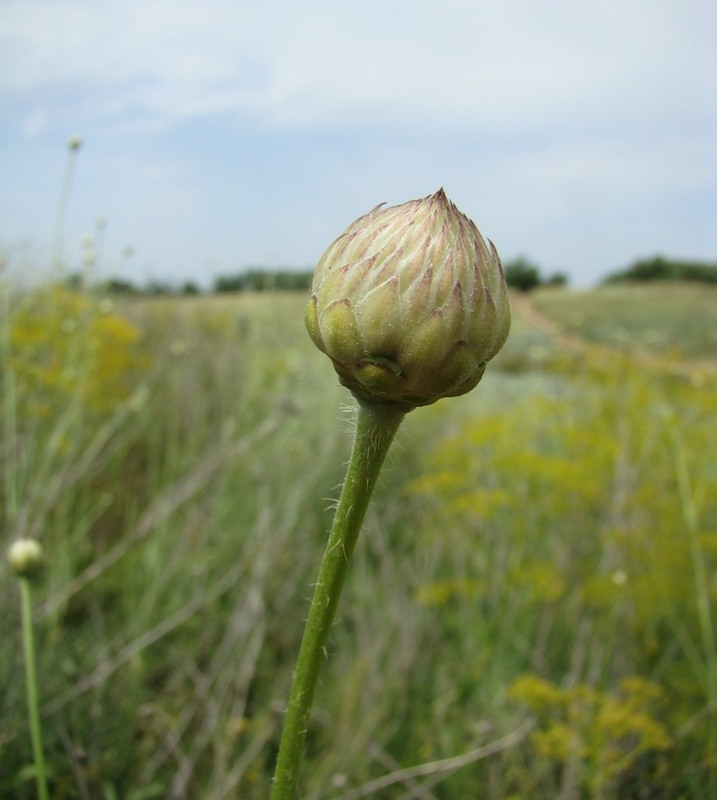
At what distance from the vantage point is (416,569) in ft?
10.7

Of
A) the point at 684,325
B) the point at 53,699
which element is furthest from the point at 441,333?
the point at 684,325

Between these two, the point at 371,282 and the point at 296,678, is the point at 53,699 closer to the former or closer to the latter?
the point at 296,678

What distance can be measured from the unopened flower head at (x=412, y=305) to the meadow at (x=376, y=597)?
23 centimetres

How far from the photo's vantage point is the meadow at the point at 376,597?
76.6 inches

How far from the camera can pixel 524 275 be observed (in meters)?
35.7

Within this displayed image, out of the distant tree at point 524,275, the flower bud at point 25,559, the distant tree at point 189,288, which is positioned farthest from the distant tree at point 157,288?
the distant tree at point 524,275

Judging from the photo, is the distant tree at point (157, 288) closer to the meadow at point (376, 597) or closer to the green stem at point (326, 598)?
the meadow at point (376, 597)

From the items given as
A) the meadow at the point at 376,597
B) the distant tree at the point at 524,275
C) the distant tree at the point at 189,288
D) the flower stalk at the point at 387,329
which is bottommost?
the meadow at the point at 376,597

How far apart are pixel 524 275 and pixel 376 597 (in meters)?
34.0

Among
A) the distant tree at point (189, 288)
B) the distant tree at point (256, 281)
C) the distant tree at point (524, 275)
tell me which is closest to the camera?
the distant tree at point (256, 281)

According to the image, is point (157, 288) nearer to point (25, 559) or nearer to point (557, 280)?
point (25, 559)

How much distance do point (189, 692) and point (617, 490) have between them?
5.20 feet

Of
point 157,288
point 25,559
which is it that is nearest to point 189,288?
point 157,288

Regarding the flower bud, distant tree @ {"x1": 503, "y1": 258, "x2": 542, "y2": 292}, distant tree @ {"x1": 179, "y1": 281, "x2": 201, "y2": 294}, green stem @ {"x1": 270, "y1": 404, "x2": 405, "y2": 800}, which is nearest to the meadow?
green stem @ {"x1": 270, "y1": 404, "x2": 405, "y2": 800}
